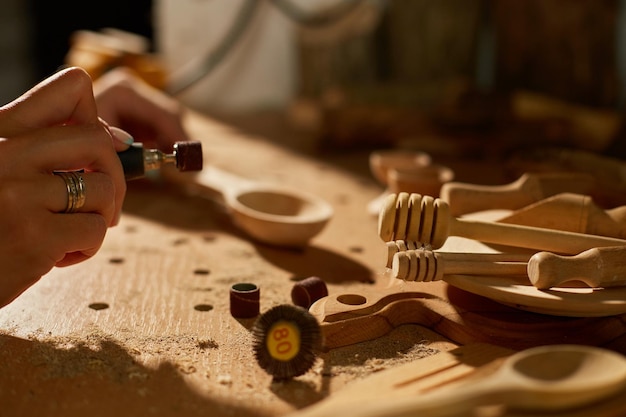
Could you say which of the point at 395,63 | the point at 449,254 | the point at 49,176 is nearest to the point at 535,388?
the point at 449,254

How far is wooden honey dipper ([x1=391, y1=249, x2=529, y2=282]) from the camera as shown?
0.73m

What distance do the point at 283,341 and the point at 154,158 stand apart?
0.34 meters

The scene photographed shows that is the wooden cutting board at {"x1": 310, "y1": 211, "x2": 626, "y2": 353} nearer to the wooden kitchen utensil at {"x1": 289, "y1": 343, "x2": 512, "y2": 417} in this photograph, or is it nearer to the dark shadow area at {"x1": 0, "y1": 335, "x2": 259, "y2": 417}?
the wooden kitchen utensil at {"x1": 289, "y1": 343, "x2": 512, "y2": 417}

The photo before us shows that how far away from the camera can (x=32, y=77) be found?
3992mm

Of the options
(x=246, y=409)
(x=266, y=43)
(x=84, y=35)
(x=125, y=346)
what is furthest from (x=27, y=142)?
(x=266, y=43)

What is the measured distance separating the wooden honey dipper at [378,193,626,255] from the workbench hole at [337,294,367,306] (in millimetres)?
91

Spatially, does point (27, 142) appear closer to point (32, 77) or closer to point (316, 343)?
point (316, 343)

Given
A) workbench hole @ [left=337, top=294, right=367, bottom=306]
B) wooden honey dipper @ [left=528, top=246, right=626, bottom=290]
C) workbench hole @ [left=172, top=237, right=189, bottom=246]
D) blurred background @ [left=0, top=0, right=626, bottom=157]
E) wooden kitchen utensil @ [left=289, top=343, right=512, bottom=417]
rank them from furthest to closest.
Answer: blurred background @ [left=0, top=0, right=626, bottom=157] < workbench hole @ [left=172, top=237, right=189, bottom=246] < workbench hole @ [left=337, top=294, right=367, bottom=306] < wooden honey dipper @ [left=528, top=246, right=626, bottom=290] < wooden kitchen utensil @ [left=289, top=343, right=512, bottom=417]

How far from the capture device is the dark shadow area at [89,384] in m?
0.65

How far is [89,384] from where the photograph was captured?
693 millimetres

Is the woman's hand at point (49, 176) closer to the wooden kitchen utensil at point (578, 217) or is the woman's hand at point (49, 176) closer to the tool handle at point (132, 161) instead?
the tool handle at point (132, 161)

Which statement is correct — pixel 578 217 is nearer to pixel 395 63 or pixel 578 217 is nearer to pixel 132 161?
pixel 132 161

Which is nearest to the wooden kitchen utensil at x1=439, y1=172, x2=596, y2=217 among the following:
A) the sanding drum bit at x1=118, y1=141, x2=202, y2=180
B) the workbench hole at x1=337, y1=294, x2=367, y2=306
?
the workbench hole at x1=337, y1=294, x2=367, y2=306

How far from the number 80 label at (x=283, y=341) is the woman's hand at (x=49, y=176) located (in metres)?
0.25
